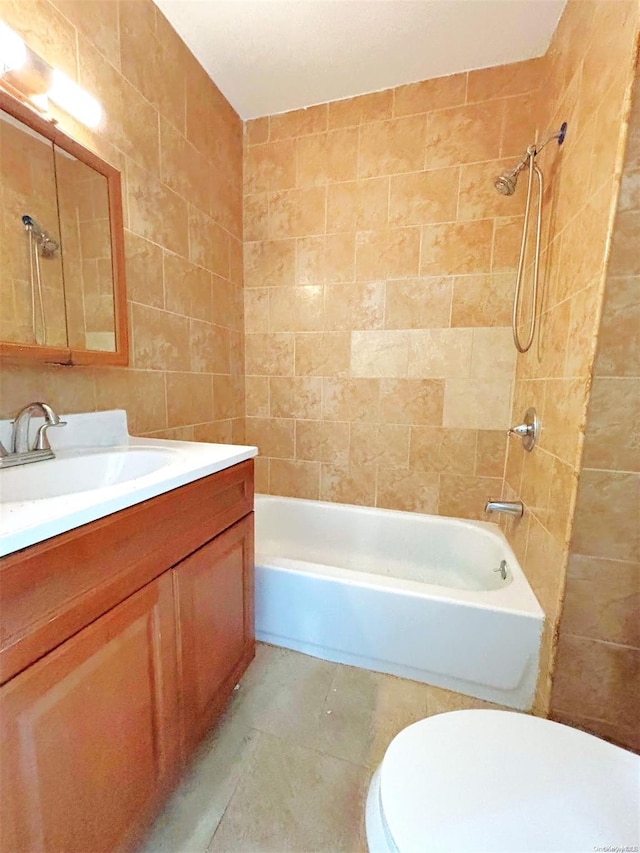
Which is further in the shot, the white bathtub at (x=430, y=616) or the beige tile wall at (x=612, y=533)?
the white bathtub at (x=430, y=616)

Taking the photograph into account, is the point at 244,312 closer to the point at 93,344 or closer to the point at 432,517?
the point at 93,344

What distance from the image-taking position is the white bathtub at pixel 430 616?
118 centimetres

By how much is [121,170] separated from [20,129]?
1.14ft

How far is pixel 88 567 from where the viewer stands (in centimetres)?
62

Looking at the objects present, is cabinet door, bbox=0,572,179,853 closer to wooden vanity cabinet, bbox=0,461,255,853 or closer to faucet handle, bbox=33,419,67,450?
wooden vanity cabinet, bbox=0,461,255,853

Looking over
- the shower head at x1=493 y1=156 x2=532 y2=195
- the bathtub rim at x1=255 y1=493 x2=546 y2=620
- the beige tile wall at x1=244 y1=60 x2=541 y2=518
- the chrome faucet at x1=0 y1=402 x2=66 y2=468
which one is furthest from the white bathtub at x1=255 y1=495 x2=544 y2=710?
the shower head at x1=493 y1=156 x2=532 y2=195

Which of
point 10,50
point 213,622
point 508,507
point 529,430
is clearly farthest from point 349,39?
point 213,622

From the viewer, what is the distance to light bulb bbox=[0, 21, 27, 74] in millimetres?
868

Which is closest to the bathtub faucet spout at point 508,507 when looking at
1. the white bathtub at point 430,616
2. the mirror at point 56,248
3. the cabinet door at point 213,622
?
the white bathtub at point 430,616

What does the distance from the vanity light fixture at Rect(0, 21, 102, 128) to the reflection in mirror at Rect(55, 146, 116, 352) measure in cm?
12

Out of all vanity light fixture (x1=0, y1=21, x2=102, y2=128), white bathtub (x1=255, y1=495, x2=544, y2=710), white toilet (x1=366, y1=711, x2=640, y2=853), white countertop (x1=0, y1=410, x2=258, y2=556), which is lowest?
white bathtub (x1=255, y1=495, x2=544, y2=710)

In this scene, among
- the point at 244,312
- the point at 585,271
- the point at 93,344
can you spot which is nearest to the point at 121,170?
the point at 93,344

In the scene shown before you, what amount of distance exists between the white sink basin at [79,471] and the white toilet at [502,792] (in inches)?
34.6

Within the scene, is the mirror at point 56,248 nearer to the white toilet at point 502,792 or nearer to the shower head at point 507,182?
the white toilet at point 502,792
